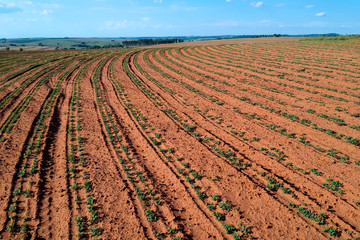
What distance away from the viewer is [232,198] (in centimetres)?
771

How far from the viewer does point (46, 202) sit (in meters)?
7.52

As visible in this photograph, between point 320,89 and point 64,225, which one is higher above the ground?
point 320,89

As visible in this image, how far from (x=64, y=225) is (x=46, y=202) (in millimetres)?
1461

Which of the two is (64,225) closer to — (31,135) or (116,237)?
(116,237)

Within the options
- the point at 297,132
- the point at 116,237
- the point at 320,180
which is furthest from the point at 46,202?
the point at 297,132

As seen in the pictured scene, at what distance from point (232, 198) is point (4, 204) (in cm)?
813

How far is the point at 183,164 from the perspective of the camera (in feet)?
31.2

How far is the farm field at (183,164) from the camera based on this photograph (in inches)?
266

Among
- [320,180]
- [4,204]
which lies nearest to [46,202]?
[4,204]

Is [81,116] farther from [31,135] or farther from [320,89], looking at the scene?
[320,89]

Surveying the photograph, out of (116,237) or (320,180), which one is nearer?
(116,237)

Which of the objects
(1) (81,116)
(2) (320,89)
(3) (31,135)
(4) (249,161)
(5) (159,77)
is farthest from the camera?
(5) (159,77)

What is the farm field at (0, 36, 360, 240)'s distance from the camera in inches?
266

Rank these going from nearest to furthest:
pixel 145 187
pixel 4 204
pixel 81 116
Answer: pixel 4 204, pixel 145 187, pixel 81 116
